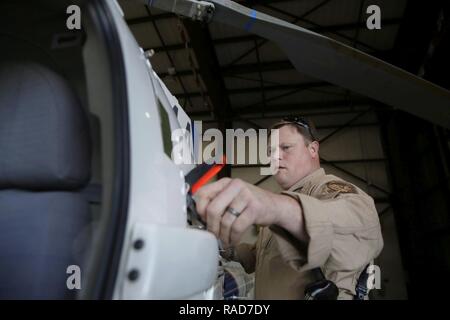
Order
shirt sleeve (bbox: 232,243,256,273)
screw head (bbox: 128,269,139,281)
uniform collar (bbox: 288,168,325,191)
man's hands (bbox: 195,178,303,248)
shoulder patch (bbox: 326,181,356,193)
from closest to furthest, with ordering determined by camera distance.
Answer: screw head (bbox: 128,269,139,281) → man's hands (bbox: 195,178,303,248) → shoulder patch (bbox: 326,181,356,193) → uniform collar (bbox: 288,168,325,191) → shirt sleeve (bbox: 232,243,256,273)

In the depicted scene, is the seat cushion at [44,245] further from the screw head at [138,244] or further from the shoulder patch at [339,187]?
the shoulder patch at [339,187]

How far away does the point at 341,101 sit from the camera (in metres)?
6.82

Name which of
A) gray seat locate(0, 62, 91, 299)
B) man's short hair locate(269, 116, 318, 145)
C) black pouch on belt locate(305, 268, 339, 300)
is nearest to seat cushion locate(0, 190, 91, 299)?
gray seat locate(0, 62, 91, 299)

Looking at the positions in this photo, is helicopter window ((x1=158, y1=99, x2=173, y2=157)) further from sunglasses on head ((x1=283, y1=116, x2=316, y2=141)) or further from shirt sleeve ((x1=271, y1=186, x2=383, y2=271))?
sunglasses on head ((x1=283, y1=116, x2=316, y2=141))

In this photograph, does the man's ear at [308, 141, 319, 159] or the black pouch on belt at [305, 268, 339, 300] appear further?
the man's ear at [308, 141, 319, 159]

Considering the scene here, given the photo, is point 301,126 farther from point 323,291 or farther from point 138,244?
point 138,244

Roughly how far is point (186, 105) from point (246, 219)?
265 inches

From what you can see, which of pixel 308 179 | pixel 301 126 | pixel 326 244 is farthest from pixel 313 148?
pixel 326 244

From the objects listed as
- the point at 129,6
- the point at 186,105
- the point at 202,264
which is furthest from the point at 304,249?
the point at 186,105

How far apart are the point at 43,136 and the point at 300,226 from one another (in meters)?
0.77

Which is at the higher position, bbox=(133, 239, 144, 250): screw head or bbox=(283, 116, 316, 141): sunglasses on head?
bbox=(283, 116, 316, 141): sunglasses on head

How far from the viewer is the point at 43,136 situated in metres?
0.84

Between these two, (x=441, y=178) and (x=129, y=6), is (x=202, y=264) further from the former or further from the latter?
(x=441, y=178)

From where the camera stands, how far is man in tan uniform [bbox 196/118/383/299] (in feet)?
2.34
